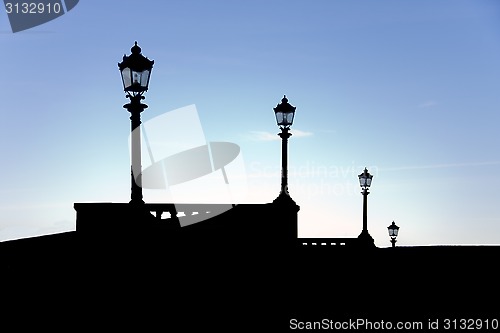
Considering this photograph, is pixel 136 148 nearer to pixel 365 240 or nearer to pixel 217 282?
pixel 217 282

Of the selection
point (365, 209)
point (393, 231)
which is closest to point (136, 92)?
point (365, 209)

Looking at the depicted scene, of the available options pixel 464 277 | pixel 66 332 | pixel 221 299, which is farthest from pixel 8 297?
pixel 464 277

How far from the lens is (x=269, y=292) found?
1534 cm

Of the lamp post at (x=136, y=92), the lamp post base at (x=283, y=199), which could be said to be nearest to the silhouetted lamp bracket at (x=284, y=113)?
the lamp post base at (x=283, y=199)

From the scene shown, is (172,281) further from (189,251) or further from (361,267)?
(361,267)

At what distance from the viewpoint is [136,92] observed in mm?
11484

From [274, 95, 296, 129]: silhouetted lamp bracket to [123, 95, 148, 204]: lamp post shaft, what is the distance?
654cm

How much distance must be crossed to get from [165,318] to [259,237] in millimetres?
3881

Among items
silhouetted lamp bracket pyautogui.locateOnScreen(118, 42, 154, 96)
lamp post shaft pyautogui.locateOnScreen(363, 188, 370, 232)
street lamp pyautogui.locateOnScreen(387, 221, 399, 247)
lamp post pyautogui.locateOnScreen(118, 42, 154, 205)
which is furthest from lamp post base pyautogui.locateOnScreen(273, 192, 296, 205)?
street lamp pyautogui.locateOnScreen(387, 221, 399, 247)

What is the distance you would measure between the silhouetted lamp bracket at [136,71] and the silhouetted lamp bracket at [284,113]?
21.5ft

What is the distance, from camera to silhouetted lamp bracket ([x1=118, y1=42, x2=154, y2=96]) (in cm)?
1133

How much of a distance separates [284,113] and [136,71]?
22.5ft

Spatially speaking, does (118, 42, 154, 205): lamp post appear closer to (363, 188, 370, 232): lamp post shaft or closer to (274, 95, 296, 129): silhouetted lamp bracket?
(274, 95, 296, 129): silhouetted lamp bracket

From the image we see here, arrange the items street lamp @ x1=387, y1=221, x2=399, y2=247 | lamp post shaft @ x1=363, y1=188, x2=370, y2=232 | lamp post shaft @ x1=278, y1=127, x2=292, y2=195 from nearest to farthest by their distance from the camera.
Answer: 1. lamp post shaft @ x1=278, y1=127, x2=292, y2=195
2. lamp post shaft @ x1=363, y1=188, x2=370, y2=232
3. street lamp @ x1=387, y1=221, x2=399, y2=247
